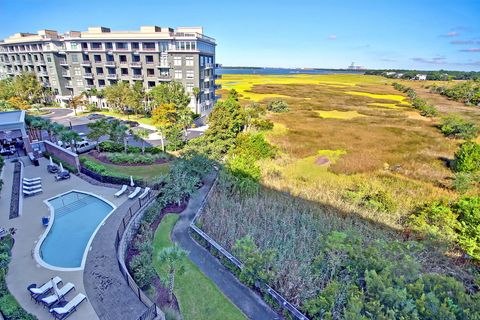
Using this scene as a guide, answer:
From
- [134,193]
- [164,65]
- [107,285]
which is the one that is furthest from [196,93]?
[107,285]

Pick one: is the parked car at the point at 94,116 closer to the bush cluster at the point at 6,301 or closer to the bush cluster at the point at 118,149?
the bush cluster at the point at 118,149

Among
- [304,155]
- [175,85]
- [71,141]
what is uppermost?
[175,85]

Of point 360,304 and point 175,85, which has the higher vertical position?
point 175,85

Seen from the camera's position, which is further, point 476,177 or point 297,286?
point 476,177

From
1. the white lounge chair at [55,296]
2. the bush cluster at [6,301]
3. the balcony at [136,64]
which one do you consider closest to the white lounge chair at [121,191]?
the bush cluster at [6,301]

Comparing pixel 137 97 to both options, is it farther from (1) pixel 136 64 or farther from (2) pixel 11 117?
(2) pixel 11 117

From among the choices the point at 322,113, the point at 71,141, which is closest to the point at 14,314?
the point at 71,141

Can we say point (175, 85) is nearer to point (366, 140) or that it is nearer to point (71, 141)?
point (71, 141)

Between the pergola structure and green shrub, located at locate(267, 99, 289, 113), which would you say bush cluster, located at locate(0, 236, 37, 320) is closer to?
the pergola structure
